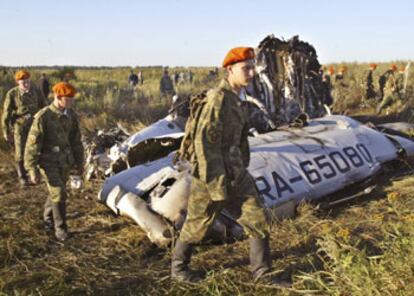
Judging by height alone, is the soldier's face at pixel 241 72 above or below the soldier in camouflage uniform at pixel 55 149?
above

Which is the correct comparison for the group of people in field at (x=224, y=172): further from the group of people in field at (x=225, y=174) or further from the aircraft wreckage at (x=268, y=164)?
the aircraft wreckage at (x=268, y=164)

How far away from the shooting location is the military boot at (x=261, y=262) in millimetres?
3629

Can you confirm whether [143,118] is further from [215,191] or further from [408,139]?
[215,191]

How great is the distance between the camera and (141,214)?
469 centimetres

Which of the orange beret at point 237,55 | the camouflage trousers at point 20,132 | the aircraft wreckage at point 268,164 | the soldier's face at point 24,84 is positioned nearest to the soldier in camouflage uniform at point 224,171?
the orange beret at point 237,55

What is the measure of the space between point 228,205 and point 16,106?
4.82 metres

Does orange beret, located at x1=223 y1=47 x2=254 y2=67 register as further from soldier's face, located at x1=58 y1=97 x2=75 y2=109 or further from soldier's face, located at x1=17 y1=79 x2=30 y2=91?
soldier's face, located at x1=17 y1=79 x2=30 y2=91

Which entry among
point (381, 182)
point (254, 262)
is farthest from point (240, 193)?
point (381, 182)

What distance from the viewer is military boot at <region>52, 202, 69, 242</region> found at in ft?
16.0

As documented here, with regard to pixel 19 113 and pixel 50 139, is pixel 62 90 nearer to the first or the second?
pixel 50 139

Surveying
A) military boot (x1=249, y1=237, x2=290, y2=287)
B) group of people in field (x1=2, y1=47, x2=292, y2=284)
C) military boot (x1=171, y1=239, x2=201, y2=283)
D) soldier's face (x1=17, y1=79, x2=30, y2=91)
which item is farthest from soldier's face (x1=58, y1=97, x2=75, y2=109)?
military boot (x1=249, y1=237, x2=290, y2=287)

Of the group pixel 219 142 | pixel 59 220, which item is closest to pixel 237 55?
pixel 219 142

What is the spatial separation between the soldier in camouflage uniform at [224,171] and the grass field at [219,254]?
0.26 meters

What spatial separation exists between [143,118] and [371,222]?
7476 mm
